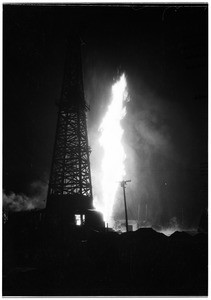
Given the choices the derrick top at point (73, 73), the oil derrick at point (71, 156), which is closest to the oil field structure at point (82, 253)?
the oil derrick at point (71, 156)

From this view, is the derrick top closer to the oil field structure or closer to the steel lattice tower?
the steel lattice tower

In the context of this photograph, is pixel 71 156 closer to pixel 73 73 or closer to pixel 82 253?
pixel 73 73

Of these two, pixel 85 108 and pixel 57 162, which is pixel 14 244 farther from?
pixel 85 108

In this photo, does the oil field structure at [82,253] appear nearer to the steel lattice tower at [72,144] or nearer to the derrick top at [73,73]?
the steel lattice tower at [72,144]

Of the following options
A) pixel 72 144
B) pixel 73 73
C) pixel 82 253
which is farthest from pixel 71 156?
pixel 82 253

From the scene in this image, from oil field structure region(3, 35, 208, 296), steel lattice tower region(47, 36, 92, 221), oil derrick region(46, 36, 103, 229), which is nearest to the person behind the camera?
oil field structure region(3, 35, 208, 296)

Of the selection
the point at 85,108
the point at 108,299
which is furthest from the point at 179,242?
the point at 85,108

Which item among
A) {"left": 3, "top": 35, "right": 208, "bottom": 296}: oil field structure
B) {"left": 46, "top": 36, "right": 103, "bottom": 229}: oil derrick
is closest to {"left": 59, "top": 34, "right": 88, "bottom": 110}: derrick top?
{"left": 46, "top": 36, "right": 103, "bottom": 229}: oil derrick
